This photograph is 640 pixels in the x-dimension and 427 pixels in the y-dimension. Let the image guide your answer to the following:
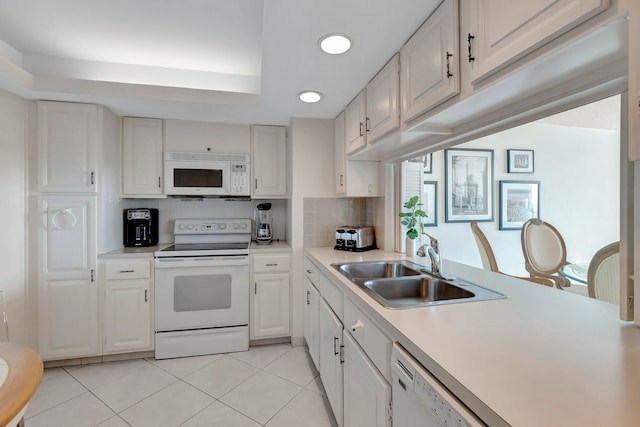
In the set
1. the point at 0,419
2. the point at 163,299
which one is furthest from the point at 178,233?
the point at 0,419

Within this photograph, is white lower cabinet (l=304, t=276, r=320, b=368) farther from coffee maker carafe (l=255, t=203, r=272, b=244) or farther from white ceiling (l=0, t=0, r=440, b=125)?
white ceiling (l=0, t=0, r=440, b=125)

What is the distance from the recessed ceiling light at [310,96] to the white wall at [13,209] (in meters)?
2.10

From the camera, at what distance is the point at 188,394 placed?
1974 millimetres

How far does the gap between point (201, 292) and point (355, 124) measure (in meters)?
1.92

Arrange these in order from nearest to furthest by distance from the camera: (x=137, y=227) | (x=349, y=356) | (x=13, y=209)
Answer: (x=349, y=356) → (x=13, y=209) → (x=137, y=227)

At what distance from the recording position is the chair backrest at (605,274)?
1249 millimetres

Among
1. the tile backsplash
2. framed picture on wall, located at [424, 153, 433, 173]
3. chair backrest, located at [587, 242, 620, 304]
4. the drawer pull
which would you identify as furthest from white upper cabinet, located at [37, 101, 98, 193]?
chair backrest, located at [587, 242, 620, 304]

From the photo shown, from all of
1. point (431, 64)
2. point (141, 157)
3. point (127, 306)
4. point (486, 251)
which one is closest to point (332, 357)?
point (486, 251)

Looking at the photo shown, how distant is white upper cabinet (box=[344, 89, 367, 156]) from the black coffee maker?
6.64 feet

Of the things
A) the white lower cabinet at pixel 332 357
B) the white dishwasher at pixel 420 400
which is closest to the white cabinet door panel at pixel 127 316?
the white lower cabinet at pixel 332 357

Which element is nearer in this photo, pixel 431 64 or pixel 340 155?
pixel 431 64

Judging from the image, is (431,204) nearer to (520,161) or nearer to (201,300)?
(520,161)

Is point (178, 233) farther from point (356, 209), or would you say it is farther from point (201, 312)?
point (356, 209)

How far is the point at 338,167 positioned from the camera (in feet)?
8.60
